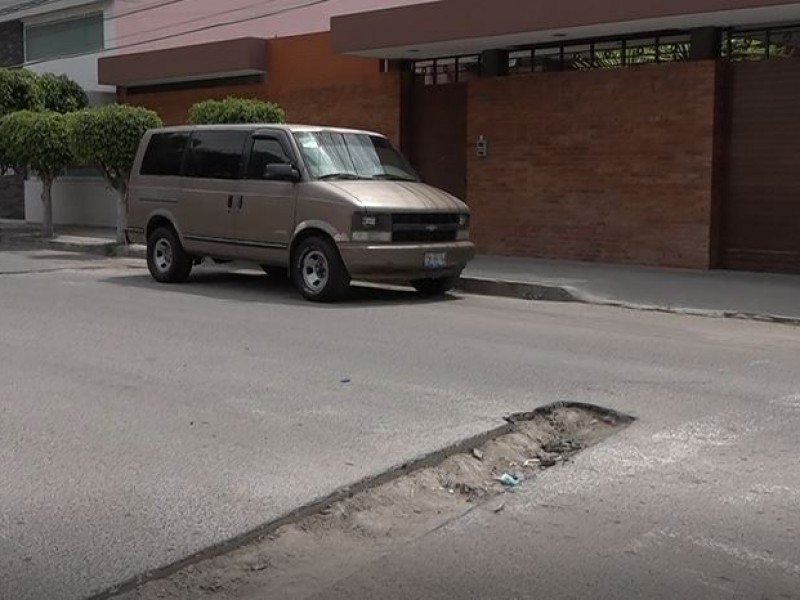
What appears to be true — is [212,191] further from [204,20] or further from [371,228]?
[204,20]

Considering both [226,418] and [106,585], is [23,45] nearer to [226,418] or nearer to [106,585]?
[226,418]

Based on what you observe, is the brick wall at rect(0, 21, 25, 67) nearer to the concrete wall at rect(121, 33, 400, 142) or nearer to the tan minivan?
the concrete wall at rect(121, 33, 400, 142)

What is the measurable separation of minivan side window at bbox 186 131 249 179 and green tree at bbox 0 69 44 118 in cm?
1105

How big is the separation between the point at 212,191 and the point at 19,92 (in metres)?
12.4

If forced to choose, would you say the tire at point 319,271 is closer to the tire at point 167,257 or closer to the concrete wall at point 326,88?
the tire at point 167,257

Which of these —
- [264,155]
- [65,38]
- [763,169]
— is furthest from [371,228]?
[65,38]

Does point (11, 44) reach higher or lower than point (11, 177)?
higher

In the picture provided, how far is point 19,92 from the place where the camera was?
24250 millimetres

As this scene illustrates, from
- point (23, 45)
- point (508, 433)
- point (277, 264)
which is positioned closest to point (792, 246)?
point (277, 264)

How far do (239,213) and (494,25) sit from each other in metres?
5.39

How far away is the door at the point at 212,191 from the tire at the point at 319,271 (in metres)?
1.18

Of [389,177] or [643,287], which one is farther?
[643,287]

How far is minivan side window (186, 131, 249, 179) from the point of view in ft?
45.3

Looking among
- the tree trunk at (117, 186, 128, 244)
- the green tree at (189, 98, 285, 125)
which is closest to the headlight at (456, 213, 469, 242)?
the green tree at (189, 98, 285, 125)
